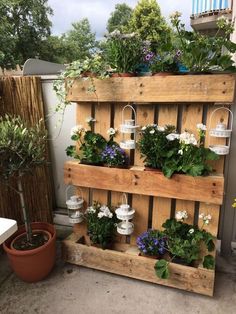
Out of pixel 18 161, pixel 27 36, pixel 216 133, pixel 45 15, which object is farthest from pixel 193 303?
pixel 45 15

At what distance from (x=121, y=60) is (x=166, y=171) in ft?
2.65

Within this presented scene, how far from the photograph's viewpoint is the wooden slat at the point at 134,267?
1659 millimetres

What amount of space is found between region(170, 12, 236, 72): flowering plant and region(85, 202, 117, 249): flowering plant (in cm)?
120

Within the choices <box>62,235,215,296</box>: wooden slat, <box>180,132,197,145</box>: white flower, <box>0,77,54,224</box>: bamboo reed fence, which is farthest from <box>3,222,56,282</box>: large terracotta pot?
<box>180,132,197,145</box>: white flower

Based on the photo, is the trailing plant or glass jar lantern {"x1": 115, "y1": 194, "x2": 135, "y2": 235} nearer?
the trailing plant

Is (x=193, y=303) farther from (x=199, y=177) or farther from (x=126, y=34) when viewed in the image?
(x=126, y=34)

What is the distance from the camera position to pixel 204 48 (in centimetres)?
151

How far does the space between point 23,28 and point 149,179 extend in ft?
44.8

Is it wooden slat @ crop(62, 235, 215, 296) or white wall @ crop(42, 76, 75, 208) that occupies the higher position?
white wall @ crop(42, 76, 75, 208)

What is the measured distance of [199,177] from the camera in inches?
63.4

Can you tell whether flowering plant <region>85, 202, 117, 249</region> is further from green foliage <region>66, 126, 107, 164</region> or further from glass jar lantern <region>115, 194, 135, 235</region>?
green foliage <region>66, 126, 107, 164</region>

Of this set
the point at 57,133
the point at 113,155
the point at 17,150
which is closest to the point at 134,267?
the point at 113,155

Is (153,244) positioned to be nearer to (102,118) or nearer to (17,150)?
(102,118)

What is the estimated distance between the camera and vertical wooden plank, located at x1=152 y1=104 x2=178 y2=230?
1748 mm
